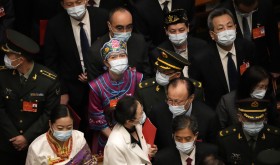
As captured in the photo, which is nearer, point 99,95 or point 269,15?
point 99,95

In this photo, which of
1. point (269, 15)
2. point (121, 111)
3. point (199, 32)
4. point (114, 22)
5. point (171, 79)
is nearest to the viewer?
point (121, 111)

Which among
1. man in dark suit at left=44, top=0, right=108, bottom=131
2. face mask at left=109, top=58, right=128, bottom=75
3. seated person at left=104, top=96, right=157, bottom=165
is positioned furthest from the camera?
Answer: man in dark suit at left=44, top=0, right=108, bottom=131

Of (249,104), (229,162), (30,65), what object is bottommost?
(229,162)

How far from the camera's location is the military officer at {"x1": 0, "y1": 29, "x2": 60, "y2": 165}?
6.32 meters

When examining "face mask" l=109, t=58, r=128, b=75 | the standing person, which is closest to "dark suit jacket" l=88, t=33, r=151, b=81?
the standing person

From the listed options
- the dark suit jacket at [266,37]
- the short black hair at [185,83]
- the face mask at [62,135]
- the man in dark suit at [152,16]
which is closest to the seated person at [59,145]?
the face mask at [62,135]

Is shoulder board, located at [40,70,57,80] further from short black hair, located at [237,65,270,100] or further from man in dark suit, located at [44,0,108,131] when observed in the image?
short black hair, located at [237,65,270,100]

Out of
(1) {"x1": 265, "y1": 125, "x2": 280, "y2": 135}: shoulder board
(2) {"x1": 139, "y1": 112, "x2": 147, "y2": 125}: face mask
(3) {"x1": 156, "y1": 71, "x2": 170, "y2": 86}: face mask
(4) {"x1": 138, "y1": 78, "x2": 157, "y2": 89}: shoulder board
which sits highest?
(3) {"x1": 156, "y1": 71, "x2": 170, "y2": 86}: face mask

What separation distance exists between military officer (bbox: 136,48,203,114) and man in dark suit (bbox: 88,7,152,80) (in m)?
0.37

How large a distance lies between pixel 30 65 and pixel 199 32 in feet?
8.76

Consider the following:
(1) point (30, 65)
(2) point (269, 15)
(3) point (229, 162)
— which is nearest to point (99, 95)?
(1) point (30, 65)

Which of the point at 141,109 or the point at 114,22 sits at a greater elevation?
the point at 114,22

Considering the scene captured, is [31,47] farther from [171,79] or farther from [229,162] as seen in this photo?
[229,162]

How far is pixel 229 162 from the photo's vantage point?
6.03m
